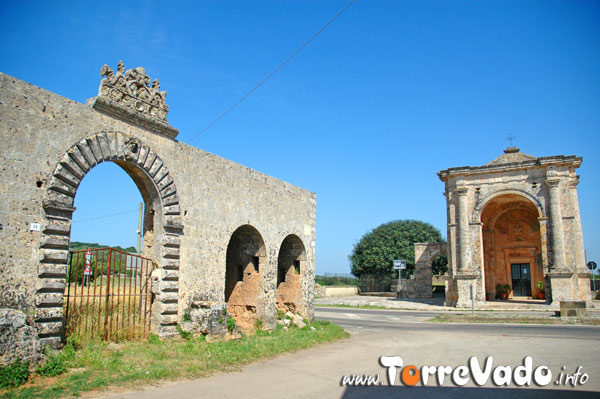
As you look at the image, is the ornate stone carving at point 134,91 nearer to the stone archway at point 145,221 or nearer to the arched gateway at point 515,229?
the stone archway at point 145,221

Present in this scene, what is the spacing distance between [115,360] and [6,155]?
391 centimetres

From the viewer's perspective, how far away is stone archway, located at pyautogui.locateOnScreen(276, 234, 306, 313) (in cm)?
1443

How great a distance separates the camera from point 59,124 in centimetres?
779

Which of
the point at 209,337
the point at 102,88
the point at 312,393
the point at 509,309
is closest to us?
the point at 312,393

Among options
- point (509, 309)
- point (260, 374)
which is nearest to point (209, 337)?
point (260, 374)

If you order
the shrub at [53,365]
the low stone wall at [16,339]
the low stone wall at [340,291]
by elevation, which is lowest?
the low stone wall at [340,291]

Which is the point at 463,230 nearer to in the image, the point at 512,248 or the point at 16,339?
the point at 512,248

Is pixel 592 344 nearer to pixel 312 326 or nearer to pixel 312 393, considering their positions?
pixel 312 326

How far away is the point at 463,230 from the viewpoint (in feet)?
88.3

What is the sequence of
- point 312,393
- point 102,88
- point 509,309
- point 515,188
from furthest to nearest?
point 515,188
point 509,309
point 102,88
point 312,393

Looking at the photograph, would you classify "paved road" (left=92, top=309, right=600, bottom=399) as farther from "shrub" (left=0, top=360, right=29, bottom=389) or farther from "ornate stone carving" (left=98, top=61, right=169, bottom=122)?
"ornate stone carving" (left=98, top=61, right=169, bottom=122)

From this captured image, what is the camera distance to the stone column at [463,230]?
26.6m

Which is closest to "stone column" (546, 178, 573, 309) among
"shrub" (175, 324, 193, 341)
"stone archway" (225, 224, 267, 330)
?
"stone archway" (225, 224, 267, 330)

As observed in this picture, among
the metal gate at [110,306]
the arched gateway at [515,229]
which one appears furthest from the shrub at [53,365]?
the arched gateway at [515,229]
